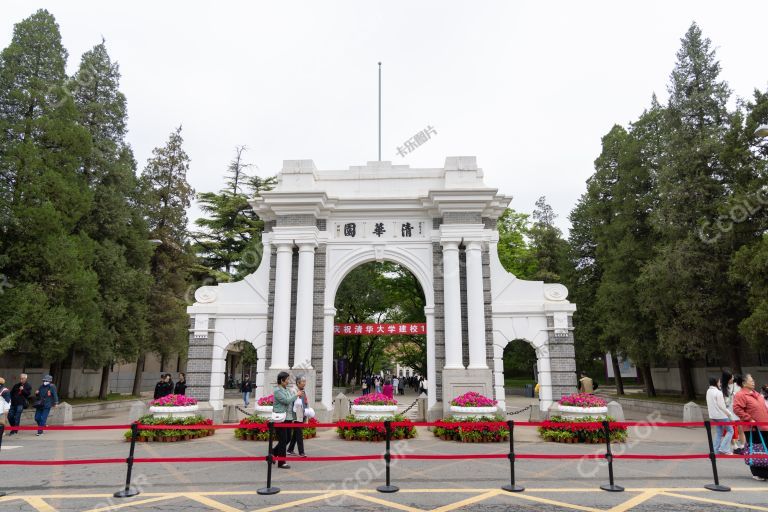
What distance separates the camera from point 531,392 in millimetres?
34062

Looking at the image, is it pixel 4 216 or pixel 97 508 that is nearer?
pixel 97 508

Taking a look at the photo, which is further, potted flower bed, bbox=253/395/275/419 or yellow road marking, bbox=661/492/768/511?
potted flower bed, bbox=253/395/275/419

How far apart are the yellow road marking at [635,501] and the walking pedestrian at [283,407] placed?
199 inches

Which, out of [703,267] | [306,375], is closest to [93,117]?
[306,375]

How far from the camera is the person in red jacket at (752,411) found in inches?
303

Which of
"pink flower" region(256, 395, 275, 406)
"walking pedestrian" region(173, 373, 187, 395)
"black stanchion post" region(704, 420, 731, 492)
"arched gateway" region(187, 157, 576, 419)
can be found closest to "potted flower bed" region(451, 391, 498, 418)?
"arched gateway" region(187, 157, 576, 419)

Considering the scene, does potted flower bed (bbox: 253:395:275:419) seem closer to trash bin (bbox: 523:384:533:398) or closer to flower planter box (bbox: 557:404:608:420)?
flower planter box (bbox: 557:404:608:420)

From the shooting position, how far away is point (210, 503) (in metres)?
6.30

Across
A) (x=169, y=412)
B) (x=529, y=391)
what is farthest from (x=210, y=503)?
(x=529, y=391)

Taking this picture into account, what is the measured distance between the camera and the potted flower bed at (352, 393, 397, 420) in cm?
1230

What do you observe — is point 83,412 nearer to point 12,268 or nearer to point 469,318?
point 12,268

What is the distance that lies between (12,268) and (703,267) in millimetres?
22059

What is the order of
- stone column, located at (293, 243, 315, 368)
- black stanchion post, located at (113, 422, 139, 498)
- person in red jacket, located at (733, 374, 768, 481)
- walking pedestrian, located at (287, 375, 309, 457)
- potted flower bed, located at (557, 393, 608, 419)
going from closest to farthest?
black stanchion post, located at (113, 422, 139, 498), person in red jacket, located at (733, 374, 768, 481), walking pedestrian, located at (287, 375, 309, 457), potted flower bed, located at (557, 393, 608, 419), stone column, located at (293, 243, 315, 368)

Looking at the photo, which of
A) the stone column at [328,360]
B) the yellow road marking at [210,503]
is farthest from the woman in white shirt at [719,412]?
the stone column at [328,360]
